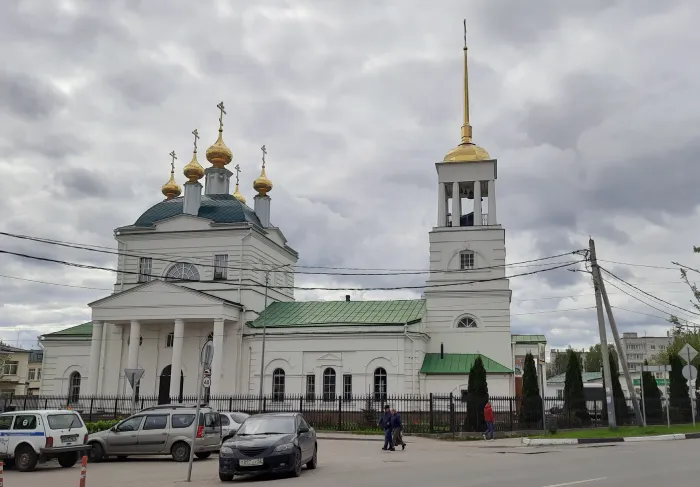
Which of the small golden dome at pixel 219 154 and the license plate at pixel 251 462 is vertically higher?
the small golden dome at pixel 219 154

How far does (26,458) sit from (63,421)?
117 centimetres

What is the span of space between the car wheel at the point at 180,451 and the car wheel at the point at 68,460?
8.10 ft

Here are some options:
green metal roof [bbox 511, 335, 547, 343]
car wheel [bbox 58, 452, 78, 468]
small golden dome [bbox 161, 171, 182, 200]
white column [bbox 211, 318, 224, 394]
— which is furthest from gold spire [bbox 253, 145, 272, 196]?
car wheel [bbox 58, 452, 78, 468]

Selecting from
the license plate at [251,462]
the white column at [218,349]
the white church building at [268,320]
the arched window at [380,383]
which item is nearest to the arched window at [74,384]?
the white church building at [268,320]

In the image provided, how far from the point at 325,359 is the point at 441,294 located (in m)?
7.73

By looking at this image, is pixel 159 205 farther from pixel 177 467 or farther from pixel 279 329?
pixel 177 467

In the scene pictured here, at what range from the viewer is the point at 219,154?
148ft

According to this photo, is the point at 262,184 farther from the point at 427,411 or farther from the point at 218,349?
the point at 427,411

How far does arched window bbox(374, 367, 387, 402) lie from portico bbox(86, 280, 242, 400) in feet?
27.7

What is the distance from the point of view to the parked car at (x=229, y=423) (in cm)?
2127

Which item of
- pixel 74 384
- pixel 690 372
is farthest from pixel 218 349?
pixel 690 372

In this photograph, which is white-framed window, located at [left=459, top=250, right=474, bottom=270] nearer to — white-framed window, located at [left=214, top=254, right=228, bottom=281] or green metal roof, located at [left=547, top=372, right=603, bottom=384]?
white-framed window, located at [left=214, top=254, right=228, bottom=281]

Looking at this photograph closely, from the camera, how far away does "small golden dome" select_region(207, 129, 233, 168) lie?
45.1 meters

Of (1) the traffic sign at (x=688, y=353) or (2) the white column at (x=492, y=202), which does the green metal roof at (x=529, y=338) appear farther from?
(1) the traffic sign at (x=688, y=353)
